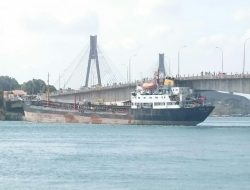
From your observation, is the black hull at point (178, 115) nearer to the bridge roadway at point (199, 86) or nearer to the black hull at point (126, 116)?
the black hull at point (126, 116)

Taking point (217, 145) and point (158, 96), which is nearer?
point (217, 145)

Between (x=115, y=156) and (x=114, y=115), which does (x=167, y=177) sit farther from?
(x=114, y=115)

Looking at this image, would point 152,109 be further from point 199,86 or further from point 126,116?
point 199,86

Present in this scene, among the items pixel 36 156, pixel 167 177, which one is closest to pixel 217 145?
pixel 36 156

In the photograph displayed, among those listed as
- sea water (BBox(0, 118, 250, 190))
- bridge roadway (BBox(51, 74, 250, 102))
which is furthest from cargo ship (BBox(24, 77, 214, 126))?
sea water (BBox(0, 118, 250, 190))

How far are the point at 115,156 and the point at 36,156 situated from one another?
7.78 metres

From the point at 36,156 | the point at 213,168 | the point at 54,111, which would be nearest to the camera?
the point at 213,168

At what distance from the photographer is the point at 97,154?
98.9 metres

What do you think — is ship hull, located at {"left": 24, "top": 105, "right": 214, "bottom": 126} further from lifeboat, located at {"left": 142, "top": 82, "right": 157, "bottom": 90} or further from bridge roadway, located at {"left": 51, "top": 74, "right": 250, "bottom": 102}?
bridge roadway, located at {"left": 51, "top": 74, "right": 250, "bottom": 102}

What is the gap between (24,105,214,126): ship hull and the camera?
168 meters

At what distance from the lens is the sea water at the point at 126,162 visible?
72.8 meters

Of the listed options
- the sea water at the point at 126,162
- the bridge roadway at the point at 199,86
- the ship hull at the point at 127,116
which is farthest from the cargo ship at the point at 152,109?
the sea water at the point at 126,162

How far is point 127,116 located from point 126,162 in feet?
287

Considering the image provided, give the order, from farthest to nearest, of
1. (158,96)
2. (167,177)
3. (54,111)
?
(54,111), (158,96), (167,177)
